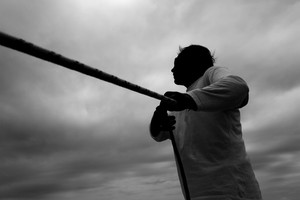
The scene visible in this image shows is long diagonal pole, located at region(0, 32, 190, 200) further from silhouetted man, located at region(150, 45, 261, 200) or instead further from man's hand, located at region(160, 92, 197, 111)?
silhouetted man, located at region(150, 45, 261, 200)

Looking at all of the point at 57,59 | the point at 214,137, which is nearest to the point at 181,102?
the point at 214,137

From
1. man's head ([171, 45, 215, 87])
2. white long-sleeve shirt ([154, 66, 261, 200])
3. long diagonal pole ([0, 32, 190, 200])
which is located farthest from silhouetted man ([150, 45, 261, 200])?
long diagonal pole ([0, 32, 190, 200])

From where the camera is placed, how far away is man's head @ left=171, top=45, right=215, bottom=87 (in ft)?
14.3

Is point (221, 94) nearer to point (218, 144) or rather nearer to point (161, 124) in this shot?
point (218, 144)

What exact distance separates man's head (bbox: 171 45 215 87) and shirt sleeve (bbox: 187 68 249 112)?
2.73 ft

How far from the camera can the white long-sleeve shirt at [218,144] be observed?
3.43 m

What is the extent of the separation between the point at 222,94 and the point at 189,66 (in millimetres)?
1060

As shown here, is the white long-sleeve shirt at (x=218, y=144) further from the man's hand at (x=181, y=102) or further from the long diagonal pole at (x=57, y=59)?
the long diagonal pole at (x=57, y=59)

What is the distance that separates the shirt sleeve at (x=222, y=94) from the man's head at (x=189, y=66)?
83 centimetres

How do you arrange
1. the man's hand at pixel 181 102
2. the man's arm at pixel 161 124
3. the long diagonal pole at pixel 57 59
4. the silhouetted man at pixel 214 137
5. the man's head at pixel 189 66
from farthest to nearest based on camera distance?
the man's head at pixel 189 66, the man's arm at pixel 161 124, the silhouetted man at pixel 214 137, the man's hand at pixel 181 102, the long diagonal pole at pixel 57 59

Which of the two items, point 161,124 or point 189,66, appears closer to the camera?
point 161,124

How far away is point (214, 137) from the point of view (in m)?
3.76

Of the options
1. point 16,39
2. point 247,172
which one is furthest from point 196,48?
point 16,39

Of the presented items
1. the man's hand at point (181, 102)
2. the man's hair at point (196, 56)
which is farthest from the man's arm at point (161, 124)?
the man's hair at point (196, 56)
